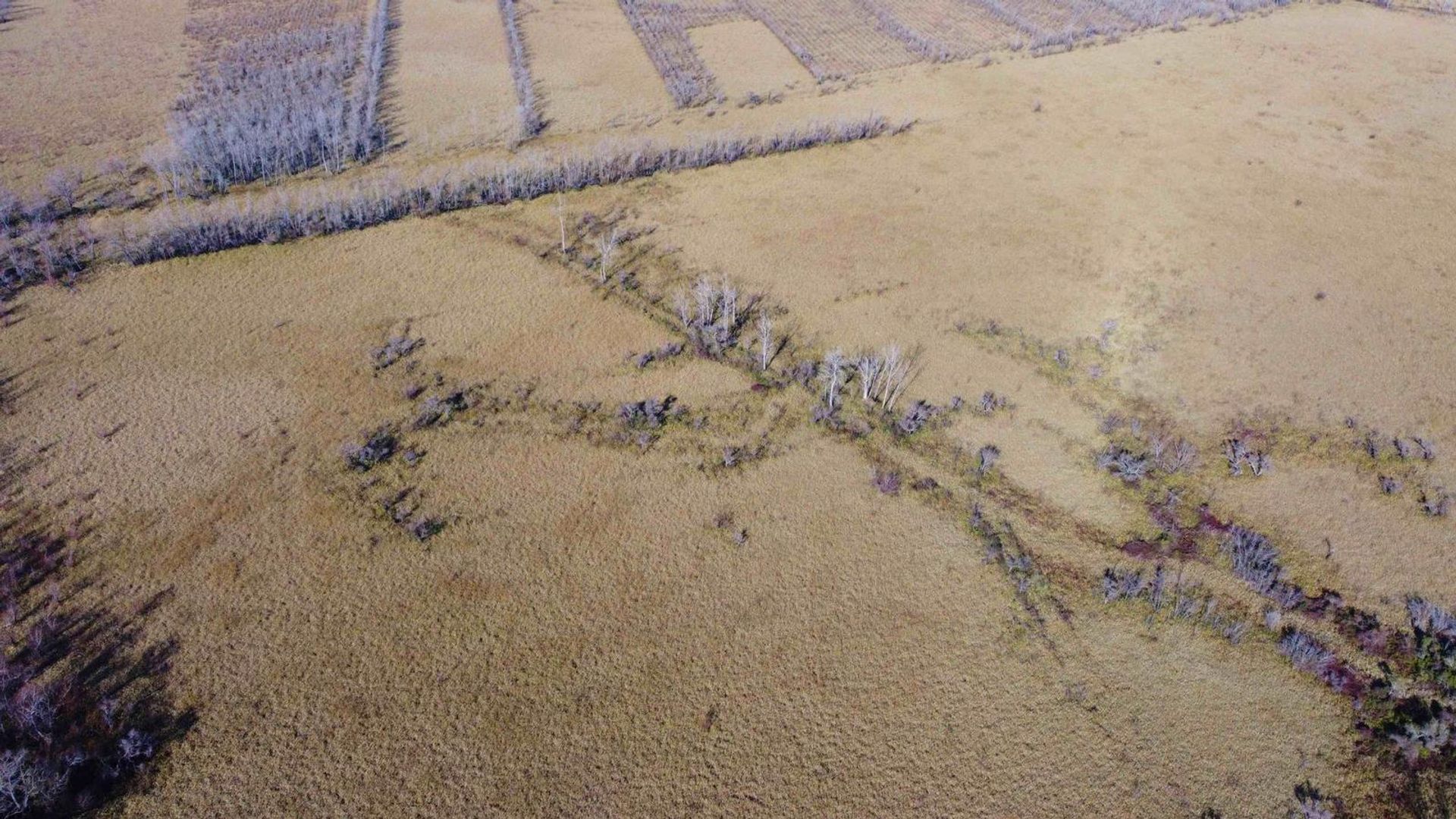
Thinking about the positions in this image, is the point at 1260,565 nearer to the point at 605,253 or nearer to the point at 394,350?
the point at 605,253

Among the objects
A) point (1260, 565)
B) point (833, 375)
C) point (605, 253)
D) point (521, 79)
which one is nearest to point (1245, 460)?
point (1260, 565)

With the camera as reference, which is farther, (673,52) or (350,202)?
(673,52)

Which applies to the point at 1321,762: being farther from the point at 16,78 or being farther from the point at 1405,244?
the point at 16,78

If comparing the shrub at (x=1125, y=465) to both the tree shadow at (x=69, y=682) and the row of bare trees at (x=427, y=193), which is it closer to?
the row of bare trees at (x=427, y=193)

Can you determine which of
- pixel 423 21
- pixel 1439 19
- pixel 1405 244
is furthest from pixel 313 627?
pixel 1439 19

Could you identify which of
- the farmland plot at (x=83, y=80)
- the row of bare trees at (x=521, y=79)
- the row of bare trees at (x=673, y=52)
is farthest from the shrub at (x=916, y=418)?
the farmland plot at (x=83, y=80)

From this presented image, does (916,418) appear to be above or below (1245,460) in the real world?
above
